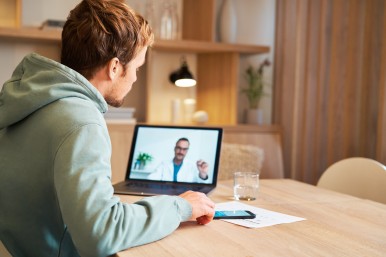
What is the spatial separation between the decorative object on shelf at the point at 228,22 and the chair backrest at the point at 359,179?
1572 millimetres

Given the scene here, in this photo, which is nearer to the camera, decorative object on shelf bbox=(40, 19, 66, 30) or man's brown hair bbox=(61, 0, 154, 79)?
man's brown hair bbox=(61, 0, 154, 79)

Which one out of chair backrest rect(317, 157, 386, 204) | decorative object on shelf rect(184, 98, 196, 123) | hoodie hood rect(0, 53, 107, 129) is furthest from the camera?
decorative object on shelf rect(184, 98, 196, 123)

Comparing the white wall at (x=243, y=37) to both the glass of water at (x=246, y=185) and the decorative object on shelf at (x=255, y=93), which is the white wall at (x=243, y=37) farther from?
the glass of water at (x=246, y=185)

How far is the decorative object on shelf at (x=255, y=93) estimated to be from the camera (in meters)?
3.69

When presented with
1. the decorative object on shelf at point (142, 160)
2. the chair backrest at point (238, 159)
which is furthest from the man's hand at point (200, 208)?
the chair backrest at point (238, 159)

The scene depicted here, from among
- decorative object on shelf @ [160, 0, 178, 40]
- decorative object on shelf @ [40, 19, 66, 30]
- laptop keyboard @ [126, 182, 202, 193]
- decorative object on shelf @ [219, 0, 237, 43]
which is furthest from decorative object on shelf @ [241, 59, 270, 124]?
laptop keyboard @ [126, 182, 202, 193]

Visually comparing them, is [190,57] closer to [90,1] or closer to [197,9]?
[197,9]

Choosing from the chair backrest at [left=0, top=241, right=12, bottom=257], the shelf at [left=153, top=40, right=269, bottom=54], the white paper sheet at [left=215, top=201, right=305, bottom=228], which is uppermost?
the shelf at [left=153, top=40, right=269, bottom=54]

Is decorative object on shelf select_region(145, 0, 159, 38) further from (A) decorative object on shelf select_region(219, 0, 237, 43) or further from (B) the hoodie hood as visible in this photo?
(B) the hoodie hood

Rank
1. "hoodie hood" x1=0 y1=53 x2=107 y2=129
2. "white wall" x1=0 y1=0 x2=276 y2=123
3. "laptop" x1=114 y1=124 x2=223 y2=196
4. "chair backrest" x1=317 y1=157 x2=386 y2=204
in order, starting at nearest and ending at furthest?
"hoodie hood" x1=0 y1=53 x2=107 y2=129 → "laptop" x1=114 y1=124 x2=223 y2=196 → "chair backrest" x1=317 y1=157 x2=386 y2=204 → "white wall" x1=0 y1=0 x2=276 y2=123

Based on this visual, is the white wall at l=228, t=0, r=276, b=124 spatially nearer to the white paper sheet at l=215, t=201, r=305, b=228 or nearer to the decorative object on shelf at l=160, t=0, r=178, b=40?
the decorative object on shelf at l=160, t=0, r=178, b=40

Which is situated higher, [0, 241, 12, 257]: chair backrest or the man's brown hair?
the man's brown hair

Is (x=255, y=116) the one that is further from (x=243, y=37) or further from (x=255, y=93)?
(x=243, y=37)

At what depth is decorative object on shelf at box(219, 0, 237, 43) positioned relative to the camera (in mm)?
3625
